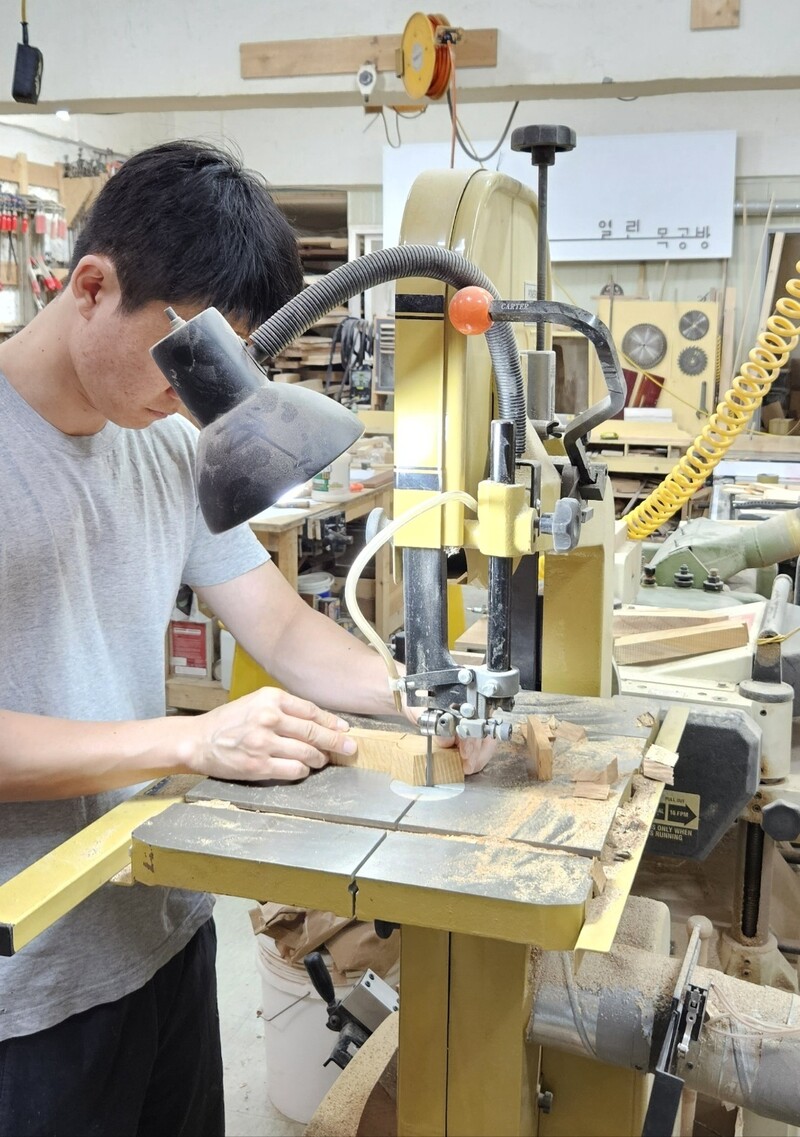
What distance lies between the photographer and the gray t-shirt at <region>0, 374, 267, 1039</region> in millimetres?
1048

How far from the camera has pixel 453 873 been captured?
2.69 feet

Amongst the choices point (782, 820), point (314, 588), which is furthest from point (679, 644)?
point (314, 588)

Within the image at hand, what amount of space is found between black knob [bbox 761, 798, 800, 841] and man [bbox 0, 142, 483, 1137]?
56cm

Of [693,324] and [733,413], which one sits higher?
[693,324]

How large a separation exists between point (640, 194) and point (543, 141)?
5.14 m

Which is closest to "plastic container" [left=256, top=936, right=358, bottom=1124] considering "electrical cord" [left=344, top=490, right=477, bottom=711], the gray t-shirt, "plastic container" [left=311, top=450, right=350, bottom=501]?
the gray t-shirt

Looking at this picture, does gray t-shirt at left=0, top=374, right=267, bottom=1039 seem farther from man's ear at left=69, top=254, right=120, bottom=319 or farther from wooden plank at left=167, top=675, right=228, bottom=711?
wooden plank at left=167, top=675, right=228, bottom=711

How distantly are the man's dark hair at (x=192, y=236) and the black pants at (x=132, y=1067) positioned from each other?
78 centimetres

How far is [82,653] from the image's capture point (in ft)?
3.65

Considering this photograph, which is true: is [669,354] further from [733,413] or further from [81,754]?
[81,754]

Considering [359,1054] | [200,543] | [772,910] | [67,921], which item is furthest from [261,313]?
[772,910]

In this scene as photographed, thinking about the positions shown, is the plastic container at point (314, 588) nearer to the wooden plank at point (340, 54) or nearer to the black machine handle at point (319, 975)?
the wooden plank at point (340, 54)

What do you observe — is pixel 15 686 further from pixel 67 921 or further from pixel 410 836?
pixel 410 836

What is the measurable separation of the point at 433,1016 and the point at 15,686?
547 millimetres
